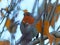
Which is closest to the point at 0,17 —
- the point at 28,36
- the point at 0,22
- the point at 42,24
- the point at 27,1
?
the point at 0,22

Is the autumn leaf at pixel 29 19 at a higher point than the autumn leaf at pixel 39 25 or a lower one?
higher

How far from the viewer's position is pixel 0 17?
744 millimetres

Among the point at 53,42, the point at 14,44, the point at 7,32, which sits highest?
the point at 7,32

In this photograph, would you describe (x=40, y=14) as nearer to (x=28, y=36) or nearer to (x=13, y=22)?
(x=28, y=36)

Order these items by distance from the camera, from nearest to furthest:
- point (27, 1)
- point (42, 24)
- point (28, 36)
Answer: point (42, 24), point (28, 36), point (27, 1)

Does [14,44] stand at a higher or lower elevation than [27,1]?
lower

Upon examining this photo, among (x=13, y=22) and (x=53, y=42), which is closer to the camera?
(x=53, y=42)

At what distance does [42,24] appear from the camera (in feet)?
1.33

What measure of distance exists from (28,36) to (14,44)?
97 mm

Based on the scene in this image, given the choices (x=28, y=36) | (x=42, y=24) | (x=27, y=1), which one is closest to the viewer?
(x=42, y=24)

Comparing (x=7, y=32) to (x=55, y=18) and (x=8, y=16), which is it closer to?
(x=8, y=16)

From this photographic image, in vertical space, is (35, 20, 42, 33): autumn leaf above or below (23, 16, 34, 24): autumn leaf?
below

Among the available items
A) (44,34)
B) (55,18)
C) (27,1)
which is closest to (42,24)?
(44,34)

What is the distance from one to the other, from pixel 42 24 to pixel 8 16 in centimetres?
32
